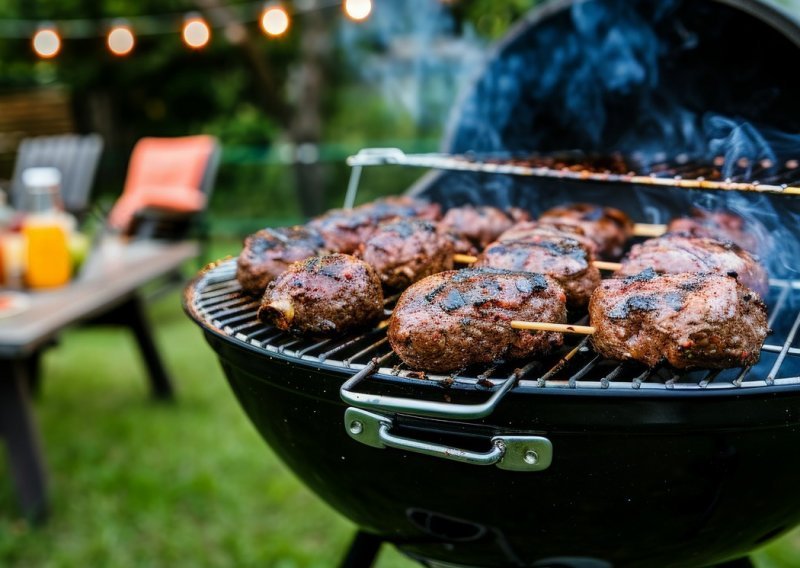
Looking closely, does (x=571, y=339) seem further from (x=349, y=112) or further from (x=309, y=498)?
(x=349, y=112)

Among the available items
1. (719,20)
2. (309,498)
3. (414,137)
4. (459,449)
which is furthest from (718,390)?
(414,137)

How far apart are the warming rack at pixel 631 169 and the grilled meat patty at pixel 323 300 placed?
727 mm

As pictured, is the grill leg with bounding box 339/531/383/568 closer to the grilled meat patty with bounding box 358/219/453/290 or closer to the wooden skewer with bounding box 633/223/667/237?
the grilled meat patty with bounding box 358/219/453/290

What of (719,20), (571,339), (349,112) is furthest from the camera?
(349,112)

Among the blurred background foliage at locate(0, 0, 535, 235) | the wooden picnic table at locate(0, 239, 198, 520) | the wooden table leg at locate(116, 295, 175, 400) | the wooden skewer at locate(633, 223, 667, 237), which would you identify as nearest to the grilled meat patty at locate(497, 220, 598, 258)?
Result: the wooden skewer at locate(633, 223, 667, 237)

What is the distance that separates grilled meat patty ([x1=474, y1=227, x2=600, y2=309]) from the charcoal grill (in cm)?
15

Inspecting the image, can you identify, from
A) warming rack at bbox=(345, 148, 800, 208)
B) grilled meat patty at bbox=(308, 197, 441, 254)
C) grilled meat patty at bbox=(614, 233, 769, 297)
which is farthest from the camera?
grilled meat patty at bbox=(308, 197, 441, 254)

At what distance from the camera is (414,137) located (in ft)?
42.7

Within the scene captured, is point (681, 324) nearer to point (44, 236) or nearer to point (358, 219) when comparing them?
point (358, 219)

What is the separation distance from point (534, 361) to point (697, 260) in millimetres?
618

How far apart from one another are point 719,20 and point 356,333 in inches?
75.3

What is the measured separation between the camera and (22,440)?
3828 mm

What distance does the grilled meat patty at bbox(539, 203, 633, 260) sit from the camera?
2.55m

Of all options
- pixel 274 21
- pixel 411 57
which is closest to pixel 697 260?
pixel 274 21
